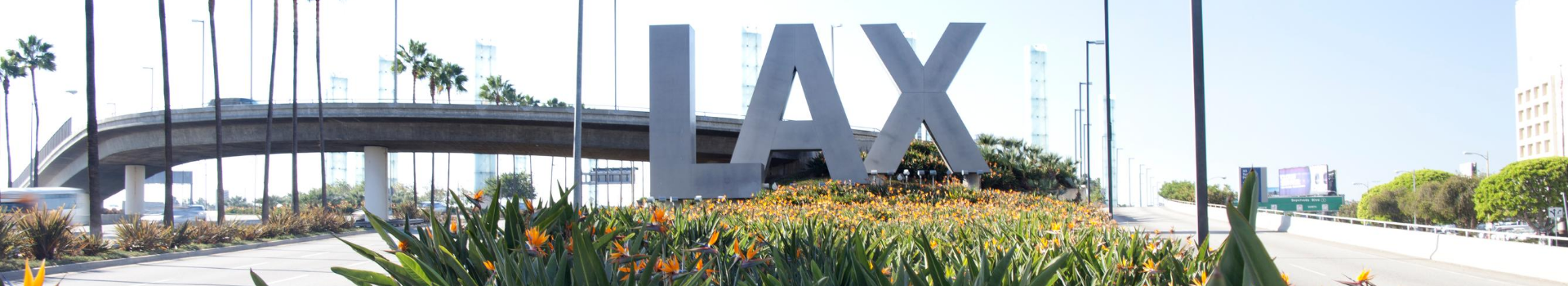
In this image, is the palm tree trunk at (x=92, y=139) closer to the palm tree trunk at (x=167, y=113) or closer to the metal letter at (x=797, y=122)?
the palm tree trunk at (x=167, y=113)

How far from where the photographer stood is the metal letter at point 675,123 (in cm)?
3394

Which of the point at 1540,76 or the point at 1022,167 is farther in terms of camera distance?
the point at 1540,76

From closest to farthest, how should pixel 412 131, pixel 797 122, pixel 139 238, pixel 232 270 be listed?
pixel 232 270 < pixel 139 238 < pixel 797 122 < pixel 412 131

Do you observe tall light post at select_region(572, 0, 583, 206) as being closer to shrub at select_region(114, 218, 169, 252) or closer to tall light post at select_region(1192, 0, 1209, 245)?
shrub at select_region(114, 218, 169, 252)

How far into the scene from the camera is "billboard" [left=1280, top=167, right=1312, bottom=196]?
291 ft

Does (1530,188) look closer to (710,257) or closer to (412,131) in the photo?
(412,131)

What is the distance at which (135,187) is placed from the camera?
56281 millimetres

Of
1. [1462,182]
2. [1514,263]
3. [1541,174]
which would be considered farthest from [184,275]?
[1462,182]

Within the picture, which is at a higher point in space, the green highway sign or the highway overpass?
the highway overpass

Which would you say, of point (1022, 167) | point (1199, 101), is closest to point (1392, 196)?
point (1022, 167)

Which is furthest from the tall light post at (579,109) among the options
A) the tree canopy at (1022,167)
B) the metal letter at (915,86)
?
the tree canopy at (1022,167)

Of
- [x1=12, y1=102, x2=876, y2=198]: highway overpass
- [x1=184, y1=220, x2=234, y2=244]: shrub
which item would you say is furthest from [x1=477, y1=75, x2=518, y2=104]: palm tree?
[x1=184, y1=220, x2=234, y2=244]: shrub

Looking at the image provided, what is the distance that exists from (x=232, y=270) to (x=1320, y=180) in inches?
3676

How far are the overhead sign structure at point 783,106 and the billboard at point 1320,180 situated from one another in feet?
224
